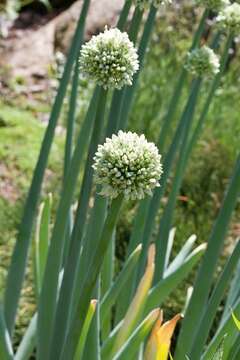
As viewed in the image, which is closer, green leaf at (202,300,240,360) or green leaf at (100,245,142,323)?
green leaf at (202,300,240,360)

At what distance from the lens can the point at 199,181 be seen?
3.65 m

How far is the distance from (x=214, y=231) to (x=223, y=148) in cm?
246

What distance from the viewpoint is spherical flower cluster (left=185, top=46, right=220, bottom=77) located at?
1642mm

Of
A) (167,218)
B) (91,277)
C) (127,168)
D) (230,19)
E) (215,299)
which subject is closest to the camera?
(127,168)

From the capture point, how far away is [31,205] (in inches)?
66.4

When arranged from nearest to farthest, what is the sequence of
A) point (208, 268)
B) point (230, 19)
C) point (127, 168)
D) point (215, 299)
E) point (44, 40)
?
point (127, 168), point (215, 299), point (208, 268), point (230, 19), point (44, 40)

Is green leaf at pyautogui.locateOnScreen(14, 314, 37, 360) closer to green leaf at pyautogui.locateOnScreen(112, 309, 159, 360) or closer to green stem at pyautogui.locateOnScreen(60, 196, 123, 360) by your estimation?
green leaf at pyautogui.locateOnScreen(112, 309, 159, 360)

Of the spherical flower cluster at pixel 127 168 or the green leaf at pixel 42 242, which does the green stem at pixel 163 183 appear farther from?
the spherical flower cluster at pixel 127 168

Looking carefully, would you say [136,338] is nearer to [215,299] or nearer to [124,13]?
[215,299]

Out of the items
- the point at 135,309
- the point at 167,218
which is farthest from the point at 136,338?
the point at 167,218

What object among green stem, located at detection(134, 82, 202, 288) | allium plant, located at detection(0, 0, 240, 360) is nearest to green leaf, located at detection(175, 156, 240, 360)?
allium plant, located at detection(0, 0, 240, 360)

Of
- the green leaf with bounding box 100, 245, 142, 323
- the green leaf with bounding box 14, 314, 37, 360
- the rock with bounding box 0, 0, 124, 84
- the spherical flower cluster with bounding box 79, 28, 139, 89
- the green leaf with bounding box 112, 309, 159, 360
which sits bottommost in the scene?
the green leaf with bounding box 14, 314, 37, 360

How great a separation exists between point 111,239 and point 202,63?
17.6 inches

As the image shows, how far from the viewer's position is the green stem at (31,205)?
1632 millimetres
